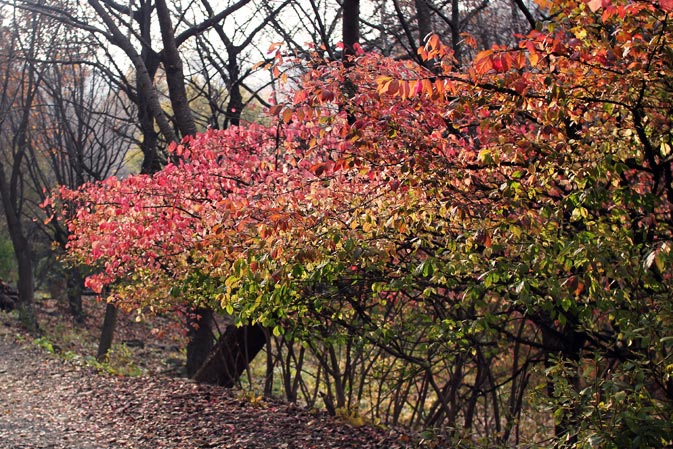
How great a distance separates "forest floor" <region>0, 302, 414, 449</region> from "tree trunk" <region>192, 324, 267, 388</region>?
45 cm

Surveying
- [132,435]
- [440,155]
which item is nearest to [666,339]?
[440,155]

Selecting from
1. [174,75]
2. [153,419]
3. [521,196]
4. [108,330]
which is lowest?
[153,419]

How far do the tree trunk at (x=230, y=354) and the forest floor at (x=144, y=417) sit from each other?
447mm

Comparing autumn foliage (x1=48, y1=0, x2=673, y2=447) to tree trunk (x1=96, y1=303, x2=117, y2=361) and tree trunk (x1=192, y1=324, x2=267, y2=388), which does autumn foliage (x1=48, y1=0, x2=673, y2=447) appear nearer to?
tree trunk (x1=192, y1=324, x2=267, y2=388)

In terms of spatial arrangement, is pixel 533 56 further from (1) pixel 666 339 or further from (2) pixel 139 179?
(2) pixel 139 179

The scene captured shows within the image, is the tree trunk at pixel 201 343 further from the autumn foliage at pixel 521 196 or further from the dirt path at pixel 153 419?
the autumn foliage at pixel 521 196

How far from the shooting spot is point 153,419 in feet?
26.5

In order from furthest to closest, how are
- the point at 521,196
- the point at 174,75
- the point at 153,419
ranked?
the point at 174,75
the point at 153,419
the point at 521,196

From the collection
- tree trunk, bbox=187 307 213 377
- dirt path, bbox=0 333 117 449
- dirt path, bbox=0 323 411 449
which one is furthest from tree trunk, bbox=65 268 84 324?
dirt path, bbox=0 323 411 449

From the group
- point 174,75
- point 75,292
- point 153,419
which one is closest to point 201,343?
point 153,419

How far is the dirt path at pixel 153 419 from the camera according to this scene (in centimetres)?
725

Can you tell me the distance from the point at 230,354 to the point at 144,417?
205cm

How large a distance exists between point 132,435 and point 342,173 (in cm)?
401

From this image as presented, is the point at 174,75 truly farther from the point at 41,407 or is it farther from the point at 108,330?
the point at 108,330
